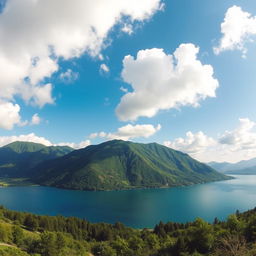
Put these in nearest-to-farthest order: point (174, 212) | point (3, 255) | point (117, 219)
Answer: point (3, 255) → point (117, 219) → point (174, 212)

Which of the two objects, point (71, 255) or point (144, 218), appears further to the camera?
point (144, 218)

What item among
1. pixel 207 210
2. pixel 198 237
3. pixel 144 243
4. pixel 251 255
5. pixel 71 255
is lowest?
pixel 207 210

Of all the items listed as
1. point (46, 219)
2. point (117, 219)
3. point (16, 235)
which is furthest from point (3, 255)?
point (117, 219)

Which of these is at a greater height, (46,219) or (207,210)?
(46,219)

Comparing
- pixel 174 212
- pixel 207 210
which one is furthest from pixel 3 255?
Result: pixel 207 210

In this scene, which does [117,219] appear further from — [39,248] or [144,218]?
[39,248]

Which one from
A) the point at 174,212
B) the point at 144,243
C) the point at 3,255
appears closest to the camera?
the point at 3,255

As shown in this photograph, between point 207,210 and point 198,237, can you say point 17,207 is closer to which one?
point 207,210
